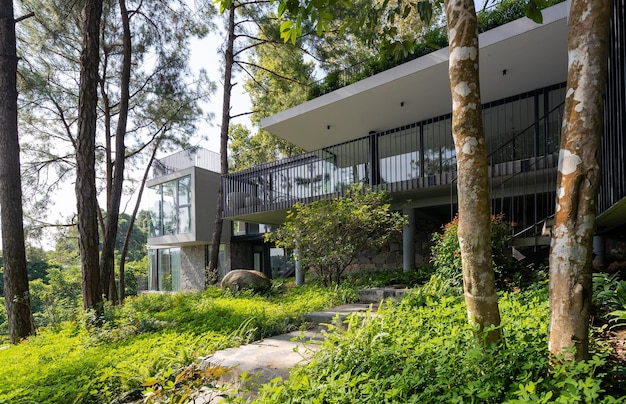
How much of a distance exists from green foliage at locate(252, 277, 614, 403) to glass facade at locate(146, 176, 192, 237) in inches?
474

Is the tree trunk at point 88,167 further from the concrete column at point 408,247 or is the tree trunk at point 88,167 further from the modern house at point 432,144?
the concrete column at point 408,247

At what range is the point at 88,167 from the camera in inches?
221

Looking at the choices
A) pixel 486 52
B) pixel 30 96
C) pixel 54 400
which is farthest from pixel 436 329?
pixel 30 96

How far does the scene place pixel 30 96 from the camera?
A: 31.5 feet

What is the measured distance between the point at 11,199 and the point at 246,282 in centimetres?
447

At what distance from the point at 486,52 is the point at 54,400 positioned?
731 centimetres

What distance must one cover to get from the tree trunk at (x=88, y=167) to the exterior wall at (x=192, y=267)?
8.57 meters

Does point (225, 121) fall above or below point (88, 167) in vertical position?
above

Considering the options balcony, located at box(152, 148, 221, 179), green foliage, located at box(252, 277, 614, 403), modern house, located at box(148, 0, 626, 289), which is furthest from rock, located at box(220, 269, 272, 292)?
balcony, located at box(152, 148, 221, 179)

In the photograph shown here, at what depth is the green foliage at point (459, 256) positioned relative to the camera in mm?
4297

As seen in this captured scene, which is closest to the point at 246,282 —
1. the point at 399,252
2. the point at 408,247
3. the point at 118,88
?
the point at 408,247

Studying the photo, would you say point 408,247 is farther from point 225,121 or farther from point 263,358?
point 225,121

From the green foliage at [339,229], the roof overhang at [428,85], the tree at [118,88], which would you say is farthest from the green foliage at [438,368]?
the tree at [118,88]

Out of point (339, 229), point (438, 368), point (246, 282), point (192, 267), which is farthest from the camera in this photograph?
point (192, 267)
